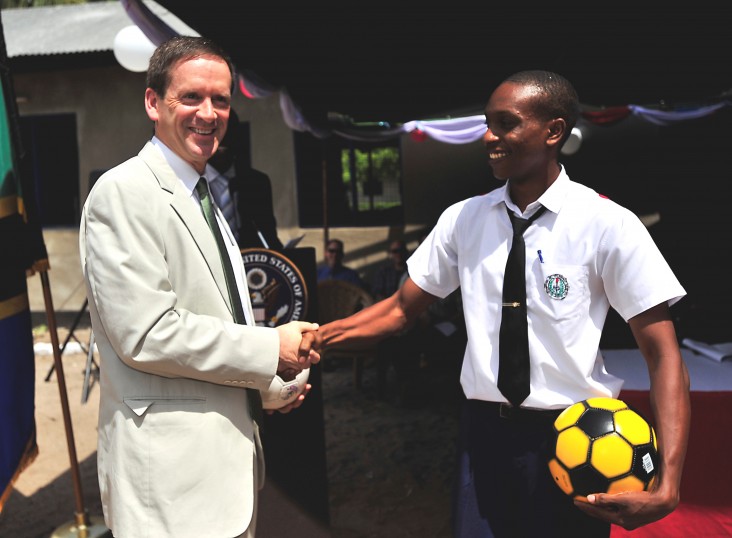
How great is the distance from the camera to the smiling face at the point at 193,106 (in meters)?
1.69

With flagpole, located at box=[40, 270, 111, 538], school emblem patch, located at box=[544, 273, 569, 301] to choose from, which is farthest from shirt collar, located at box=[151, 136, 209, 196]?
flagpole, located at box=[40, 270, 111, 538]

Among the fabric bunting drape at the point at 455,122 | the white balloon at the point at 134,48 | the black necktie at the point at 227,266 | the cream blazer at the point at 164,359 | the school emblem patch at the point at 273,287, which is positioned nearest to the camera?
the cream blazer at the point at 164,359

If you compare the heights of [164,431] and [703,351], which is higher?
[164,431]

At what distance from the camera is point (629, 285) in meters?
1.71

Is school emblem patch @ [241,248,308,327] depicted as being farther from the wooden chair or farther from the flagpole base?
the wooden chair

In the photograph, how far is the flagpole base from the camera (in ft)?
11.4

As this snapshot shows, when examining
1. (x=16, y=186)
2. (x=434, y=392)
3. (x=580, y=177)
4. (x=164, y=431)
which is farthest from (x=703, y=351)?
(x=580, y=177)

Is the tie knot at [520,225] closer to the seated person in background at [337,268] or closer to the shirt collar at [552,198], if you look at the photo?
the shirt collar at [552,198]

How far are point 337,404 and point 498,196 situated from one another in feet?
14.4

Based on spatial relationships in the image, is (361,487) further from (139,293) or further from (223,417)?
(139,293)

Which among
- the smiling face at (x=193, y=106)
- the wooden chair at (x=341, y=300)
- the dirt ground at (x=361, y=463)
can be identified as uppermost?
the smiling face at (x=193, y=106)

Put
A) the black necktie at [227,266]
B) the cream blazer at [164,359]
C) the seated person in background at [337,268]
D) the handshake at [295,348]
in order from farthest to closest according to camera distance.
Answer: the seated person in background at [337,268] < the handshake at [295,348] < the black necktie at [227,266] < the cream blazer at [164,359]

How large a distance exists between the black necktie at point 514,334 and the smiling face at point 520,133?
0.74 ft

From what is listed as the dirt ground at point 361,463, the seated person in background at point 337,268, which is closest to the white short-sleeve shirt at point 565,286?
the dirt ground at point 361,463
